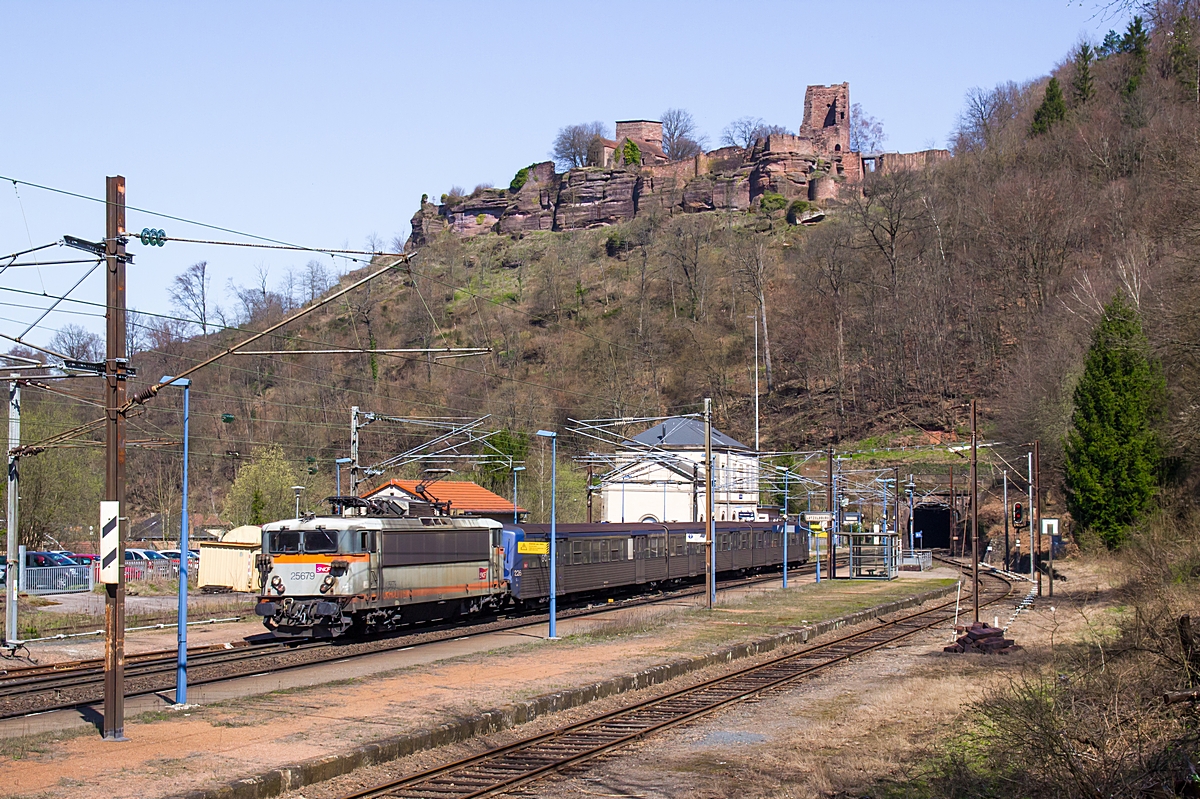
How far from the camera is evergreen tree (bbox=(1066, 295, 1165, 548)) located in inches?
1800

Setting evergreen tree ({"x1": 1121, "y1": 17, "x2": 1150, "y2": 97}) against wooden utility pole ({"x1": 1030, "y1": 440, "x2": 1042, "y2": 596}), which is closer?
wooden utility pole ({"x1": 1030, "y1": 440, "x2": 1042, "y2": 596})

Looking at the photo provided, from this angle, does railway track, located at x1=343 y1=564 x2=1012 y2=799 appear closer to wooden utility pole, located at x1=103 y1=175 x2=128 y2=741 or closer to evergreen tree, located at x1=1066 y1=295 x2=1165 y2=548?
wooden utility pole, located at x1=103 y1=175 x2=128 y2=741

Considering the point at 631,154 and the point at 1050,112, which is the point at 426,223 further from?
the point at 1050,112

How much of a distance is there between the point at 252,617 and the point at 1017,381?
47.4 meters

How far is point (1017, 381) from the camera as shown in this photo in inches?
2516

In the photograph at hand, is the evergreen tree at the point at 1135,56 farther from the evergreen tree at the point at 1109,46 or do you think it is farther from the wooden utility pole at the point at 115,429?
the wooden utility pole at the point at 115,429

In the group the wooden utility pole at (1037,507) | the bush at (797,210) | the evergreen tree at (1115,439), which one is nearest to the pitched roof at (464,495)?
the wooden utility pole at (1037,507)

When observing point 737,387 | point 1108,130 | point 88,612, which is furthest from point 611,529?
point 1108,130

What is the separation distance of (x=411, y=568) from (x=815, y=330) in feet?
221

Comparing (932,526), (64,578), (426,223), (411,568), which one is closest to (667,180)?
(426,223)

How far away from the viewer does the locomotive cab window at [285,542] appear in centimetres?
2530

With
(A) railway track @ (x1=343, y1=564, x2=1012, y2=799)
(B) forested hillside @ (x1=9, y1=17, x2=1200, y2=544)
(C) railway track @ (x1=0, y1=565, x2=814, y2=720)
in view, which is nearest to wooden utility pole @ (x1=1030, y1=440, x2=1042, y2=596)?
(B) forested hillside @ (x1=9, y1=17, x2=1200, y2=544)

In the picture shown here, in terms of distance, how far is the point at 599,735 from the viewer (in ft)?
48.2

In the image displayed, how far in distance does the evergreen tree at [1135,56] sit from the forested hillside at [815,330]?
0.34 metres
